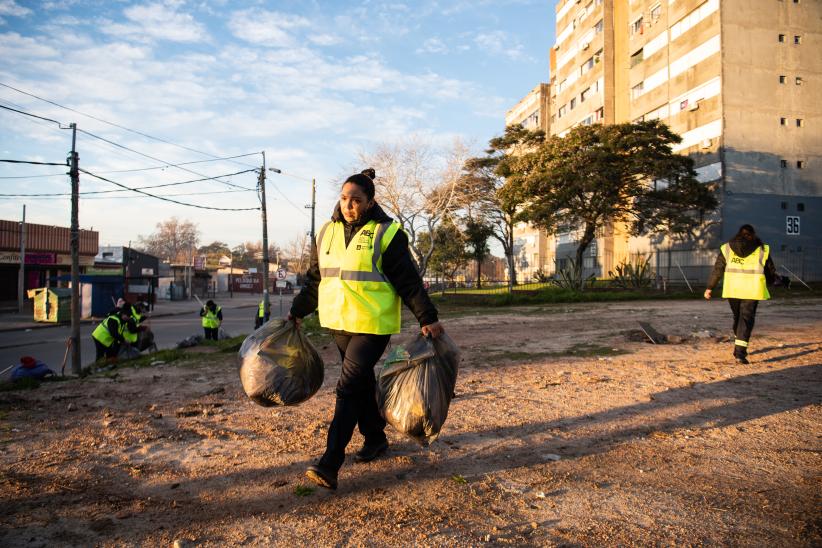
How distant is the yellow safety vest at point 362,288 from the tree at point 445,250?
3473 centimetres

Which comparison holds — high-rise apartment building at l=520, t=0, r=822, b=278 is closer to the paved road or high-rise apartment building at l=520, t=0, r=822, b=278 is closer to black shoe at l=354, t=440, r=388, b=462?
the paved road

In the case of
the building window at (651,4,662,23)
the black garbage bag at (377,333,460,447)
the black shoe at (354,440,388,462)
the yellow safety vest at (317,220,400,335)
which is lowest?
the black shoe at (354,440,388,462)

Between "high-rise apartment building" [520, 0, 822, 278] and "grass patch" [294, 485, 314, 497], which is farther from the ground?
"high-rise apartment building" [520, 0, 822, 278]

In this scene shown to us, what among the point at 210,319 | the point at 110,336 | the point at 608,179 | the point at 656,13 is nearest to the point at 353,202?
the point at 110,336

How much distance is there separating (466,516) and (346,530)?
57 centimetres

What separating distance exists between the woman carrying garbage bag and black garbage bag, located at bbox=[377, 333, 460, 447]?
0.33ft

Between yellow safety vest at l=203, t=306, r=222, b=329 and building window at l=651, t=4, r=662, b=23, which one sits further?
building window at l=651, t=4, r=662, b=23

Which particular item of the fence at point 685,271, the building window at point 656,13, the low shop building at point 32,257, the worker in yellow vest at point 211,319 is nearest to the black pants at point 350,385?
the worker in yellow vest at point 211,319

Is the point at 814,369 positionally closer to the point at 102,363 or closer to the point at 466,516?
the point at 466,516

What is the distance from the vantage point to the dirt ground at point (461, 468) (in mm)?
2340

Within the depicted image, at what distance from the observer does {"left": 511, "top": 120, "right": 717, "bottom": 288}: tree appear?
82.2 ft

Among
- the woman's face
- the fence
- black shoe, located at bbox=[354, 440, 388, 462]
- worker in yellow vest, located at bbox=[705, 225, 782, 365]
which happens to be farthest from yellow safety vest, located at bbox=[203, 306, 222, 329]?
the fence

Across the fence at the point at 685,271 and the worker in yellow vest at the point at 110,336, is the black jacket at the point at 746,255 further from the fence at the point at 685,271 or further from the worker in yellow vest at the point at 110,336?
the fence at the point at 685,271

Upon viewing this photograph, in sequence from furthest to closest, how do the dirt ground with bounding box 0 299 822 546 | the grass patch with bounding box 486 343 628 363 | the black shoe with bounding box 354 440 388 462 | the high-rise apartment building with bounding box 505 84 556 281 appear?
the high-rise apartment building with bounding box 505 84 556 281
the grass patch with bounding box 486 343 628 363
the black shoe with bounding box 354 440 388 462
the dirt ground with bounding box 0 299 822 546
